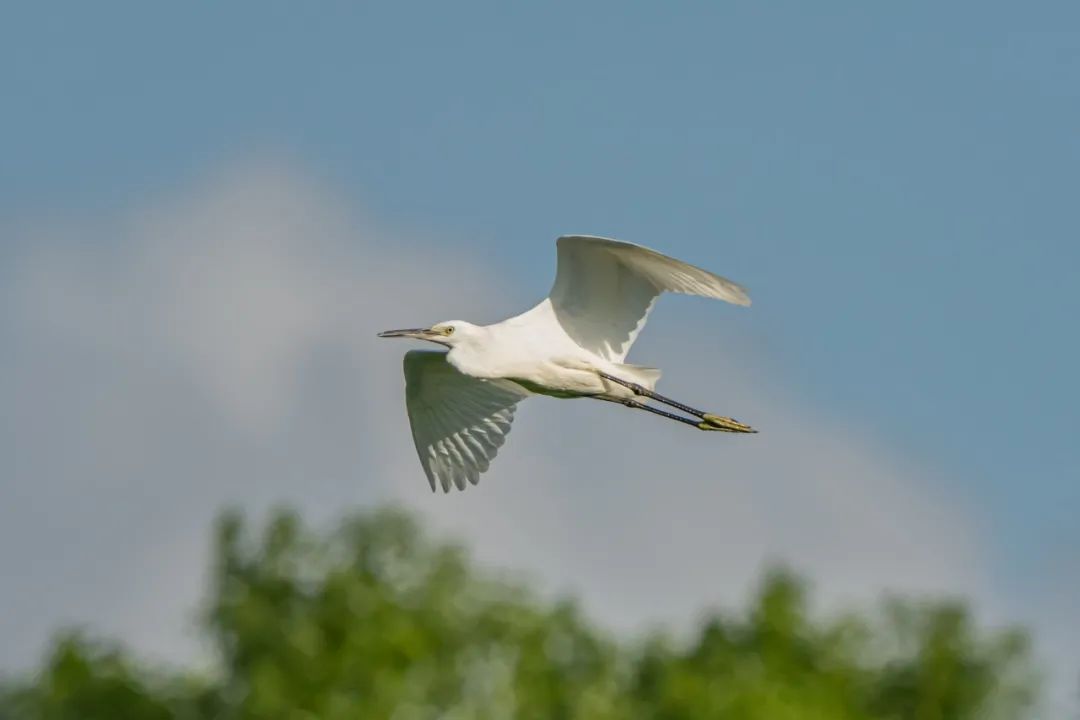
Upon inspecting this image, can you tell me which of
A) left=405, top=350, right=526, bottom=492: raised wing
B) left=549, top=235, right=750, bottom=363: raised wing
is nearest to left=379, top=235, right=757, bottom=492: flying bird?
left=549, top=235, right=750, bottom=363: raised wing

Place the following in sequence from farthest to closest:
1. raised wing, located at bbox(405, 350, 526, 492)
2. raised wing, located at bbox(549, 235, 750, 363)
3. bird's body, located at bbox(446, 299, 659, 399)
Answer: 1. raised wing, located at bbox(405, 350, 526, 492)
2. bird's body, located at bbox(446, 299, 659, 399)
3. raised wing, located at bbox(549, 235, 750, 363)

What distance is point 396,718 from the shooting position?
20.4m

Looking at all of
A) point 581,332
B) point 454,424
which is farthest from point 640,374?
point 454,424

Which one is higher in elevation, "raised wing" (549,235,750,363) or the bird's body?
"raised wing" (549,235,750,363)

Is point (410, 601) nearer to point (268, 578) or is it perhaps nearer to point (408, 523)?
point (408, 523)

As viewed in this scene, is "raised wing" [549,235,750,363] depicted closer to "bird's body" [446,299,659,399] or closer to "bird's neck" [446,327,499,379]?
"bird's body" [446,299,659,399]

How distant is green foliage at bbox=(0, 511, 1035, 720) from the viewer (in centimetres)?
2200

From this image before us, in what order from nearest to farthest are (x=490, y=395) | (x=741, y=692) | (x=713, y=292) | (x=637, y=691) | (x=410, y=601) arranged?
1. (x=713, y=292)
2. (x=490, y=395)
3. (x=741, y=692)
4. (x=410, y=601)
5. (x=637, y=691)

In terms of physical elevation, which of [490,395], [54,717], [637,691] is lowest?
[54,717]

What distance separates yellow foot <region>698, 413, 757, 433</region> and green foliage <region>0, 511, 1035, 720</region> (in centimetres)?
286

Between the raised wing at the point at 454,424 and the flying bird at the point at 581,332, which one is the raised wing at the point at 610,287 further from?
the raised wing at the point at 454,424

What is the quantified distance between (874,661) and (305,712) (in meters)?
6.98

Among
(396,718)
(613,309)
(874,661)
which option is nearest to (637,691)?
(874,661)

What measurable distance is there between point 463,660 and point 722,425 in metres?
4.26
